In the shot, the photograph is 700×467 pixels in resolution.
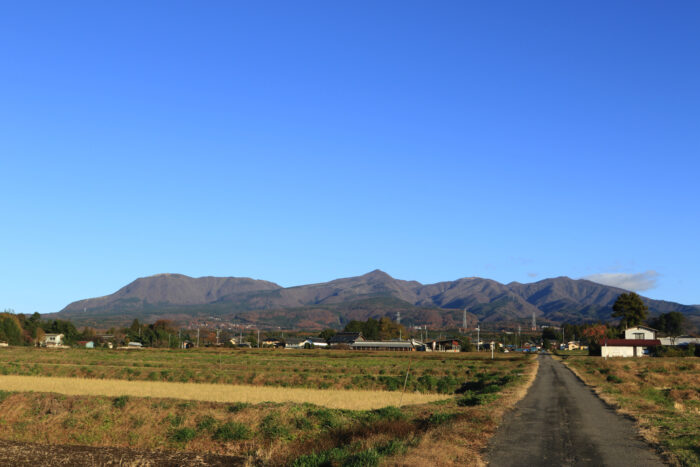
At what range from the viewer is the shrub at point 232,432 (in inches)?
989

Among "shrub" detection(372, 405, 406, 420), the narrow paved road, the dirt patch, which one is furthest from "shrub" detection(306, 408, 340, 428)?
the narrow paved road

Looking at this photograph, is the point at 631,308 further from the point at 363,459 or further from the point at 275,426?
the point at 363,459

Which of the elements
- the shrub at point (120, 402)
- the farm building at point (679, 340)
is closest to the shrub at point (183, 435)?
the shrub at point (120, 402)

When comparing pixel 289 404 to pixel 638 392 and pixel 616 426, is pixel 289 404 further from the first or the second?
pixel 638 392

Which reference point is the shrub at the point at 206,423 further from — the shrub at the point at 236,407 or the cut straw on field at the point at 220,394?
the cut straw on field at the point at 220,394

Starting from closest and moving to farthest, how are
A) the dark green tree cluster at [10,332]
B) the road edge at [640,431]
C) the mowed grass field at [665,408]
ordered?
the road edge at [640,431] → the mowed grass field at [665,408] → the dark green tree cluster at [10,332]

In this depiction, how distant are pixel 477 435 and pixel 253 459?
763 cm

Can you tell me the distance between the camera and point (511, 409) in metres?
30.4

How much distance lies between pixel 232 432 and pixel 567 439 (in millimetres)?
13012

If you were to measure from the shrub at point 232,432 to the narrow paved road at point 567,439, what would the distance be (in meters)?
10.1

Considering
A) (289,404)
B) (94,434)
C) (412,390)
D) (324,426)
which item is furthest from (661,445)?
(412,390)

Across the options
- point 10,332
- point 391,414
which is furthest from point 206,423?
point 10,332

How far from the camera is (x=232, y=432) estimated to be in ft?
83.4

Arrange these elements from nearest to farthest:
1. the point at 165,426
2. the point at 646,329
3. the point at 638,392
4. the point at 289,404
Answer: the point at 165,426
the point at 289,404
the point at 638,392
the point at 646,329
